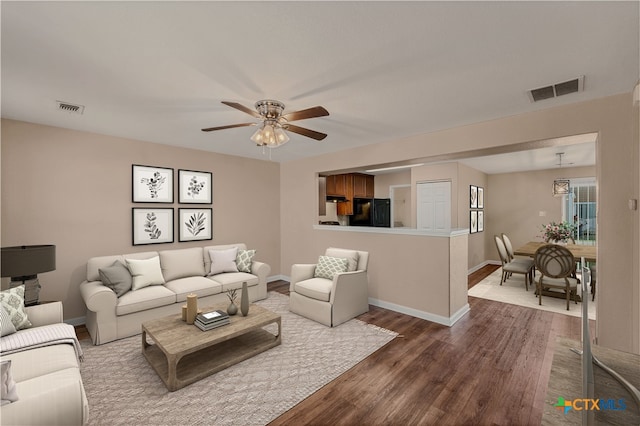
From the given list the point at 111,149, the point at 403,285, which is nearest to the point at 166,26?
the point at 111,149

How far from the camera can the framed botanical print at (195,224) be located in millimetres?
4504

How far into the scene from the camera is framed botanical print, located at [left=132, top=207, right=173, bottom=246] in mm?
4047

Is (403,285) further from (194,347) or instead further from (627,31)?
(627,31)

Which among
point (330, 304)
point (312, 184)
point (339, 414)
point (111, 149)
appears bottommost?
point (339, 414)

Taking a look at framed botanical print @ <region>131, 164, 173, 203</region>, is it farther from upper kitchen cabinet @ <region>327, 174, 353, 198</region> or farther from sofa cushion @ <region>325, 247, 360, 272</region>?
upper kitchen cabinet @ <region>327, 174, 353, 198</region>

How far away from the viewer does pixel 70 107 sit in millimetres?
2793

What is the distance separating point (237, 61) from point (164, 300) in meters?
2.93

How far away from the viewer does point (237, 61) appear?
6.47 feet

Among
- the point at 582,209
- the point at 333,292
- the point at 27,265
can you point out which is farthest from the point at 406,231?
the point at 582,209

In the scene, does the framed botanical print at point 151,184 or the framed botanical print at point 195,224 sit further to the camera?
the framed botanical print at point 195,224

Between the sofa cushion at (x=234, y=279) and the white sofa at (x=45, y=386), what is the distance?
1.83 metres

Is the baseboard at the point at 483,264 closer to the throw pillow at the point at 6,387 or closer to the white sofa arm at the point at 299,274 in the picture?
the white sofa arm at the point at 299,274

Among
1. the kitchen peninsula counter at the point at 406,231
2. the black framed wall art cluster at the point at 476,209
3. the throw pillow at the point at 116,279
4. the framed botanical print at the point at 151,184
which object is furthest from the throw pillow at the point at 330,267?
the black framed wall art cluster at the point at 476,209

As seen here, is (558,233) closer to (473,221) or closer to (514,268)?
(514,268)
